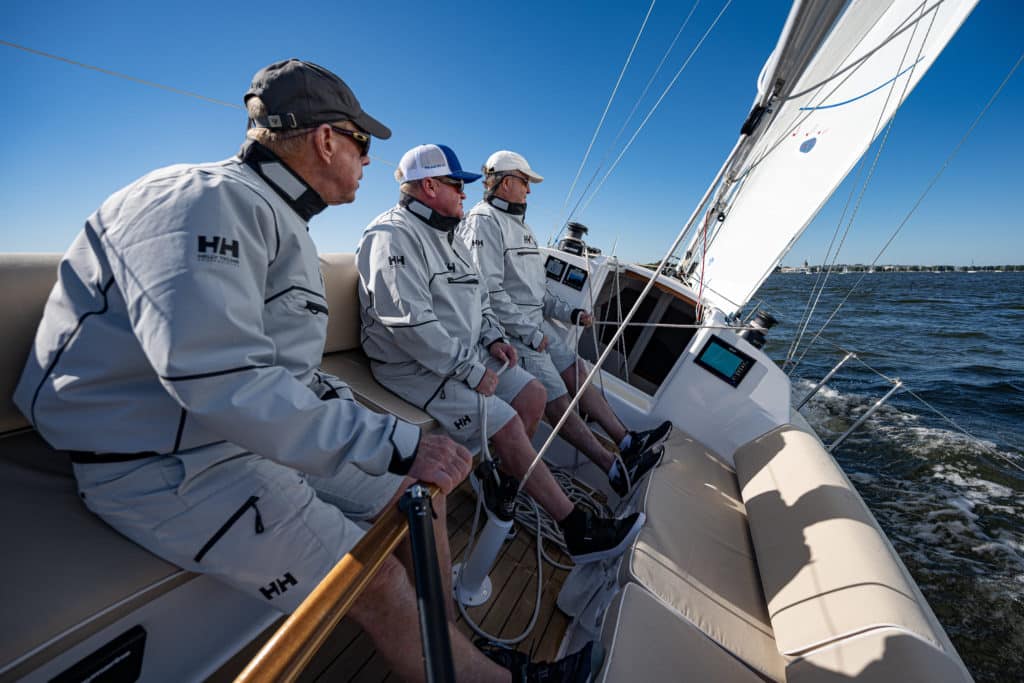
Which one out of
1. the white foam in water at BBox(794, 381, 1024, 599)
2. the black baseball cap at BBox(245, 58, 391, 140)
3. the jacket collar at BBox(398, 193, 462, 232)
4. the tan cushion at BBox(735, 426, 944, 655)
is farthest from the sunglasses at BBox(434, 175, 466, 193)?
the white foam in water at BBox(794, 381, 1024, 599)

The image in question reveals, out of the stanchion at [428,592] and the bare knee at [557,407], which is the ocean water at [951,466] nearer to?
the bare knee at [557,407]

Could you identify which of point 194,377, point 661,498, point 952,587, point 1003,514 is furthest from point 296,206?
point 1003,514

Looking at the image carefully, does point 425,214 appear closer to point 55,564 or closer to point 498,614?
point 55,564

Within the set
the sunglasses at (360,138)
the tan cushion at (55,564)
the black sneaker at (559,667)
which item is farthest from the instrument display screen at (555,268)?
the tan cushion at (55,564)

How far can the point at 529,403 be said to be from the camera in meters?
2.07

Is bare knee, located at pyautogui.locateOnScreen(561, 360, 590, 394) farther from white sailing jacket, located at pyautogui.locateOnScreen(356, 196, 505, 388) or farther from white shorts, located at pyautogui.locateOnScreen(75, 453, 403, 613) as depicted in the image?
white shorts, located at pyautogui.locateOnScreen(75, 453, 403, 613)

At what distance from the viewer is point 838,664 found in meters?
1.02

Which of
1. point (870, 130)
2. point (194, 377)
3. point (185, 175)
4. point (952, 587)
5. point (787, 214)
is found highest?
point (870, 130)

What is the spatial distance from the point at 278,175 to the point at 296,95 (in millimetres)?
197

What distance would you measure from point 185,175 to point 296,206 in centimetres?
24

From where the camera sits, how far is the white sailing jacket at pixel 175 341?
0.73 m

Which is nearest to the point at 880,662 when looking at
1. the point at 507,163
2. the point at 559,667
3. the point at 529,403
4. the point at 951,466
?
the point at 559,667

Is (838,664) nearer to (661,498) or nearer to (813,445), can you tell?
(661,498)

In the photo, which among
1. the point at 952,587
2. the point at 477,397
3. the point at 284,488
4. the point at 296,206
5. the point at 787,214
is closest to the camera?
the point at 284,488
